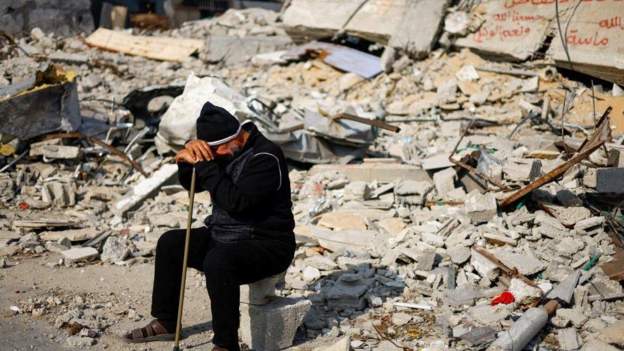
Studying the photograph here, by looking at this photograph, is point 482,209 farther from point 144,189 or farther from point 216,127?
point 144,189

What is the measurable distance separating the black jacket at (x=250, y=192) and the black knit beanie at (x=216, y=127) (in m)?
0.14

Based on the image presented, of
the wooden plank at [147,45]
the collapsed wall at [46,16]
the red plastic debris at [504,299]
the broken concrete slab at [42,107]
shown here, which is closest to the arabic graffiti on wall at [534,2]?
the red plastic debris at [504,299]

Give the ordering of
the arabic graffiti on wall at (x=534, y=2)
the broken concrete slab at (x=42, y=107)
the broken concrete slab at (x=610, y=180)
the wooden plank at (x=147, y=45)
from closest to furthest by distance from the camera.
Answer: the broken concrete slab at (x=610, y=180)
the broken concrete slab at (x=42, y=107)
the arabic graffiti on wall at (x=534, y=2)
the wooden plank at (x=147, y=45)

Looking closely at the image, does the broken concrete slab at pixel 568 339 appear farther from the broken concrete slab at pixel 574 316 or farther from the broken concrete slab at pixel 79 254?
the broken concrete slab at pixel 79 254

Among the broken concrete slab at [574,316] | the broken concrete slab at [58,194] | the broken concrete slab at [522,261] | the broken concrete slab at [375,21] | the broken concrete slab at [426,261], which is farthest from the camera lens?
the broken concrete slab at [375,21]

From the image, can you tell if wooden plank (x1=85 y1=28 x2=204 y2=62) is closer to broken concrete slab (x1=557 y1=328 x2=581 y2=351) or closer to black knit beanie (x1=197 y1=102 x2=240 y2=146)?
black knit beanie (x1=197 y1=102 x2=240 y2=146)

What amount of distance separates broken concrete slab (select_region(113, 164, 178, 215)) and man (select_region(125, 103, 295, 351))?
3.51 meters

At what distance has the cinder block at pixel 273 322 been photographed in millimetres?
4621

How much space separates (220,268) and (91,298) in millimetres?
1859

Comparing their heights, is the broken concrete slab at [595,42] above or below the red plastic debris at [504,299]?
above

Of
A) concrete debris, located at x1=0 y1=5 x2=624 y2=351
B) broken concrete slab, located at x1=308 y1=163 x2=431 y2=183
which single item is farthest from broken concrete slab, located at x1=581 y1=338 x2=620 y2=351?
broken concrete slab, located at x1=308 y1=163 x2=431 y2=183

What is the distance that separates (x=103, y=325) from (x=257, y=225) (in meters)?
1.53

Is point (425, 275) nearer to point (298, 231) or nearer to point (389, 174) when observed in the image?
point (298, 231)

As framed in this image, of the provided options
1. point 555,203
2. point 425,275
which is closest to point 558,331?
point 425,275
